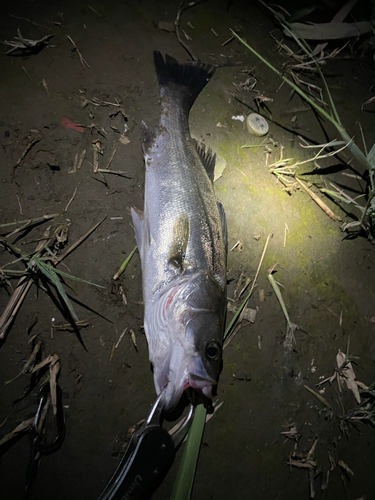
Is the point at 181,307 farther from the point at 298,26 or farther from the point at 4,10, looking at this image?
the point at 298,26

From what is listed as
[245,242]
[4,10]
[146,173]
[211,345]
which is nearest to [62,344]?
[211,345]

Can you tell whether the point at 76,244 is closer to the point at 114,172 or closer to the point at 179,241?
the point at 114,172

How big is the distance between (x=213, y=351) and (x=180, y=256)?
0.83 meters

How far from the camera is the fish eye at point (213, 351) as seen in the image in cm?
227

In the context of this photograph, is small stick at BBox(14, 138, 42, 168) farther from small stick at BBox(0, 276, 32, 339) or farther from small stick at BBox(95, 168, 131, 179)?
small stick at BBox(0, 276, 32, 339)

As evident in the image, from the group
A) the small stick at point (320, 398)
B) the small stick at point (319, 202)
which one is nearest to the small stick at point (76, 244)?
the small stick at point (319, 202)

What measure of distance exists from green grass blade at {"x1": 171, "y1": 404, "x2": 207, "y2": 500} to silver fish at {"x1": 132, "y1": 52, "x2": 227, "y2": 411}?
1.02 feet

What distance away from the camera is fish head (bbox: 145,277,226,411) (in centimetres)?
218

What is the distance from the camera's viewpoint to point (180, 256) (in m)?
2.54

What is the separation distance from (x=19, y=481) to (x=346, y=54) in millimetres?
7355

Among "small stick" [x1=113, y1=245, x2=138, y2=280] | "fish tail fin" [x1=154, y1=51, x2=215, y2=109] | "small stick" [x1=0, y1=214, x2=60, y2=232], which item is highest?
"fish tail fin" [x1=154, y1=51, x2=215, y2=109]

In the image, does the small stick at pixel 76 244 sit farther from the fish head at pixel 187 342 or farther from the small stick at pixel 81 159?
the fish head at pixel 187 342

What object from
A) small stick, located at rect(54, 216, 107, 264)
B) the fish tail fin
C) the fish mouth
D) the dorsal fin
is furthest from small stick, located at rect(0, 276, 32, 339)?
the fish tail fin

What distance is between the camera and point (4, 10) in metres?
3.19
